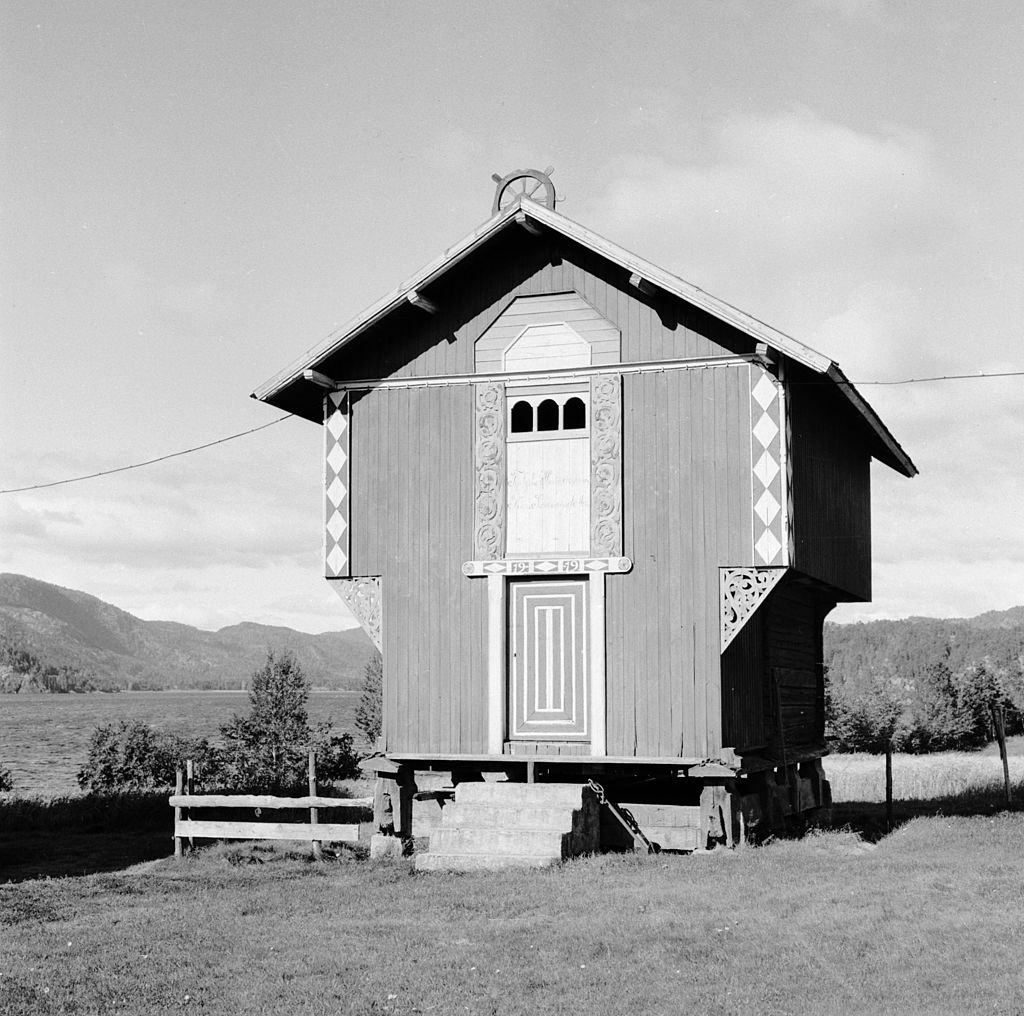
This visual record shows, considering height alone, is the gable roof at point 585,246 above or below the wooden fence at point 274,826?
above

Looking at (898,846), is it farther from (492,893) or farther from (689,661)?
(492,893)

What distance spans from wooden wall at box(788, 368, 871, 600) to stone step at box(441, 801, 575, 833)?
506 centimetres

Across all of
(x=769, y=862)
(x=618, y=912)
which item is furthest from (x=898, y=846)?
(x=618, y=912)

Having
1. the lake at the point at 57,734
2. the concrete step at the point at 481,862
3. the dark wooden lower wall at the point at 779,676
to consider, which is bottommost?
the lake at the point at 57,734

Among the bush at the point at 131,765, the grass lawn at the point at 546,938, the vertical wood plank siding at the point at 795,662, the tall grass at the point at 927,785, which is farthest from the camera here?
the bush at the point at 131,765

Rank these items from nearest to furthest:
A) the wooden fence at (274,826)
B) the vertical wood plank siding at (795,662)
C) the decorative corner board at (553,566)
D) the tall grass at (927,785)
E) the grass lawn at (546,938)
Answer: the grass lawn at (546,938) → the decorative corner board at (553,566) → the wooden fence at (274,826) → the vertical wood plank siding at (795,662) → the tall grass at (927,785)

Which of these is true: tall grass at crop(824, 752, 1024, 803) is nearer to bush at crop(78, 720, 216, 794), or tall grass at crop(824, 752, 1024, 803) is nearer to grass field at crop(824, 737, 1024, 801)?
grass field at crop(824, 737, 1024, 801)

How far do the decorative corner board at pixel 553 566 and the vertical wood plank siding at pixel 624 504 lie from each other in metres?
0.20

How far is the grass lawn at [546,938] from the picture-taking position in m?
11.0

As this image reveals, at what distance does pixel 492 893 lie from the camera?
15.9 metres

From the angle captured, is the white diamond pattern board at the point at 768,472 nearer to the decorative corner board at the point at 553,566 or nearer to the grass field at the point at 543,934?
the decorative corner board at the point at 553,566

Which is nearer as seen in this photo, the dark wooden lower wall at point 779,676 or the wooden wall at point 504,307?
the wooden wall at point 504,307

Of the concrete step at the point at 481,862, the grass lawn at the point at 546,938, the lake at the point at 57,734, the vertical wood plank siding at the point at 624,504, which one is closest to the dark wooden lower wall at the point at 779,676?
the vertical wood plank siding at the point at 624,504

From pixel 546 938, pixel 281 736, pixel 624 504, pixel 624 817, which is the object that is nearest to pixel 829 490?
pixel 624 504
